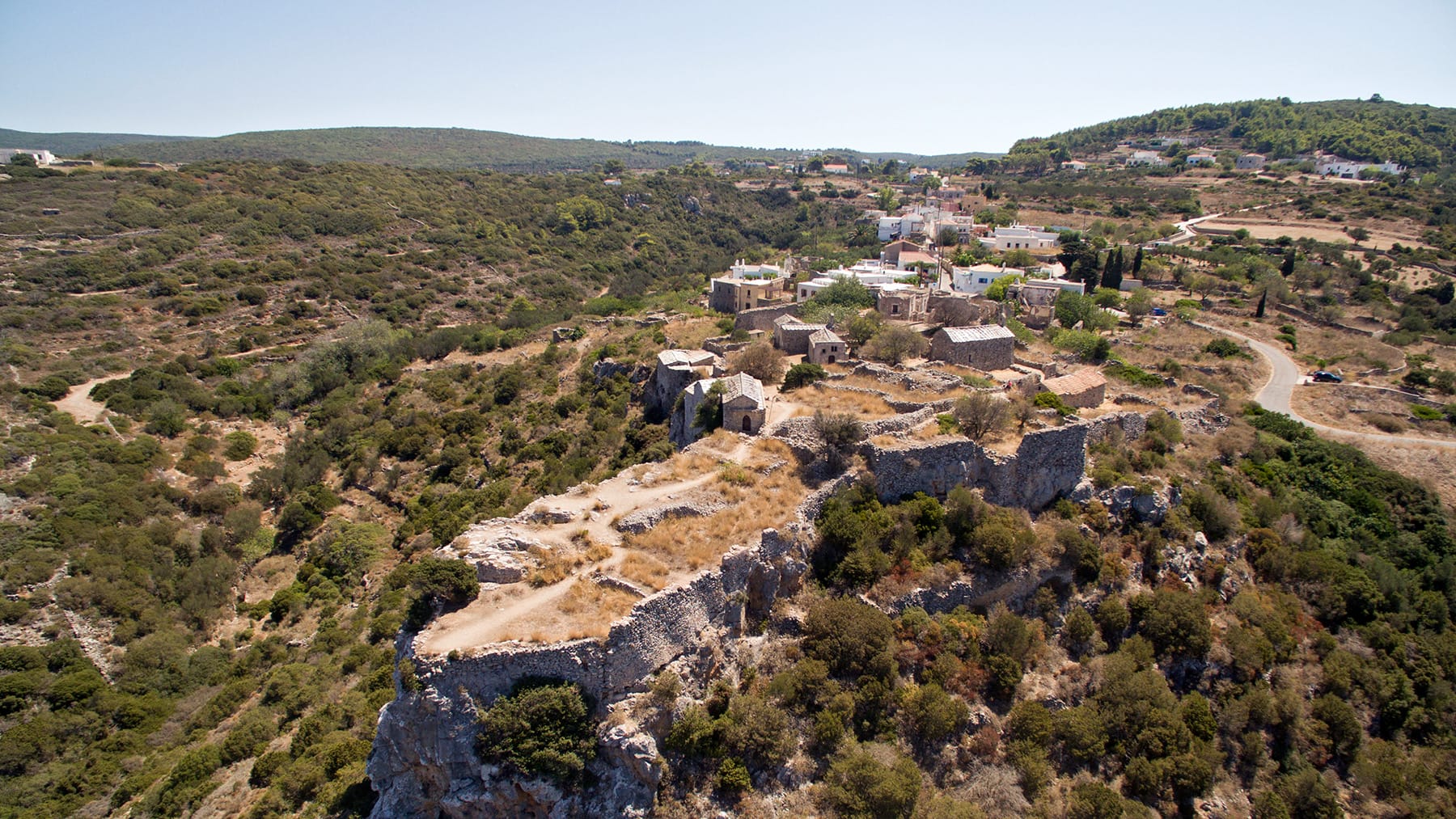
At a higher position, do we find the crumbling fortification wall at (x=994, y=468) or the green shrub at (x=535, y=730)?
the crumbling fortification wall at (x=994, y=468)

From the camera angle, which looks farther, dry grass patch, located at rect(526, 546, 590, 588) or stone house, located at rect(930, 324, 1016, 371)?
stone house, located at rect(930, 324, 1016, 371)

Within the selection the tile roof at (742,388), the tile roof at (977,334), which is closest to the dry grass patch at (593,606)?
the tile roof at (742,388)

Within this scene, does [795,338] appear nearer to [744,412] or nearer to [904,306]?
[904,306]

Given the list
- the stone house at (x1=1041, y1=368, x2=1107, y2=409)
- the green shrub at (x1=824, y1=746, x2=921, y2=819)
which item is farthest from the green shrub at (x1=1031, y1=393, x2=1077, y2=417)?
the green shrub at (x1=824, y1=746, x2=921, y2=819)

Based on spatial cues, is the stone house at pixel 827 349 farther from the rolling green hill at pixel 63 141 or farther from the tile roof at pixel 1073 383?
the rolling green hill at pixel 63 141

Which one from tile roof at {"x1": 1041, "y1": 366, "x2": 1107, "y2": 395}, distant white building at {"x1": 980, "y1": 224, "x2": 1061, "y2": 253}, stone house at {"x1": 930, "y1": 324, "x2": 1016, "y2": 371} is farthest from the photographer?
distant white building at {"x1": 980, "y1": 224, "x2": 1061, "y2": 253}

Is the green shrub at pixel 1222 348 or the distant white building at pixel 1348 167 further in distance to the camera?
the distant white building at pixel 1348 167

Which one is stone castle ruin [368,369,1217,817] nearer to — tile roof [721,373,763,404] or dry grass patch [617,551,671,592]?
dry grass patch [617,551,671,592]
